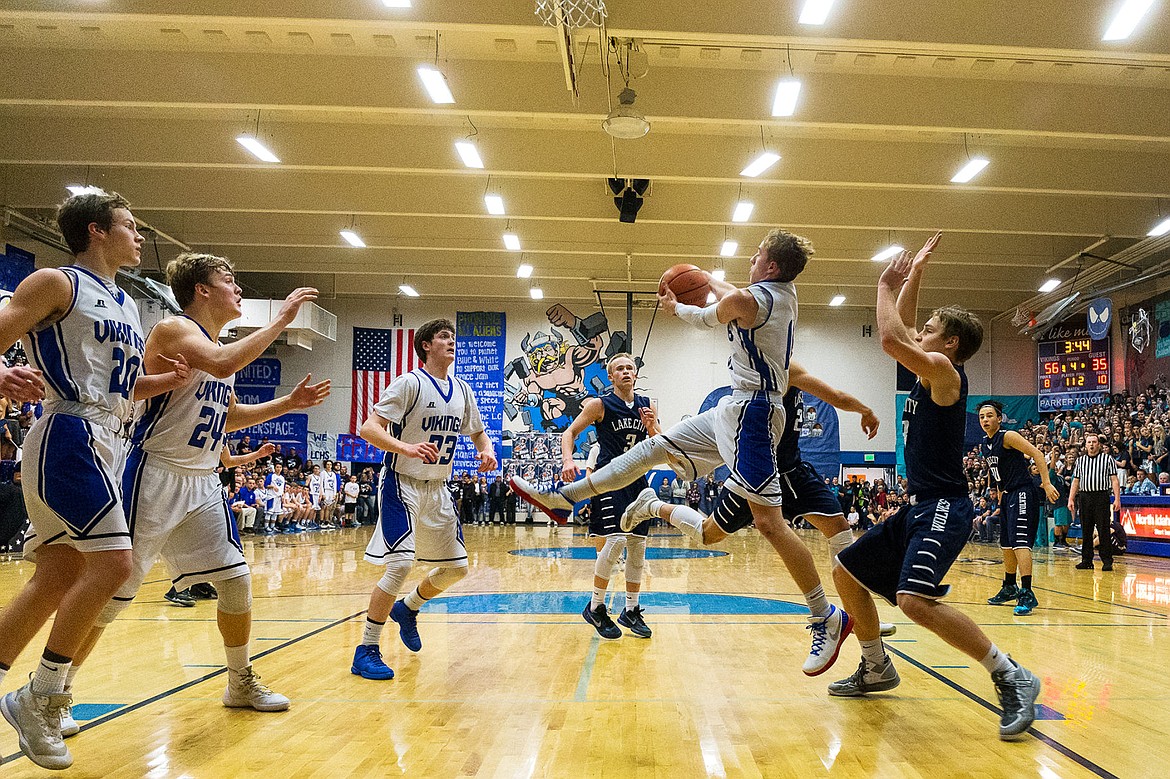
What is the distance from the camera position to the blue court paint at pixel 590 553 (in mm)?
12994

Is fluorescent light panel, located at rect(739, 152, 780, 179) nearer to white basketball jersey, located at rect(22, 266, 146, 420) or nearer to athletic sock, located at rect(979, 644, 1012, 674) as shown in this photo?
athletic sock, located at rect(979, 644, 1012, 674)

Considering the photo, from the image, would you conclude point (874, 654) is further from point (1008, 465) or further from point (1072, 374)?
point (1072, 374)

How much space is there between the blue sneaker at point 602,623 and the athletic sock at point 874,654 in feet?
6.48

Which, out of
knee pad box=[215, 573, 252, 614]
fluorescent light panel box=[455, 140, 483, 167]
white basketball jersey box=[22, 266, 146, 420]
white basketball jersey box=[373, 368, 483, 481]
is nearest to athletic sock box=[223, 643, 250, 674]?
knee pad box=[215, 573, 252, 614]

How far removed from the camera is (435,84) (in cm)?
1122

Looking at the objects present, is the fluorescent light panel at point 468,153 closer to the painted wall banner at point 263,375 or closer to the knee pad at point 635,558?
the knee pad at point 635,558

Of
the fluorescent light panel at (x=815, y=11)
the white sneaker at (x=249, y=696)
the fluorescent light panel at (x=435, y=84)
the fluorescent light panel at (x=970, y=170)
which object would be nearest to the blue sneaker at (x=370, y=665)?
the white sneaker at (x=249, y=696)

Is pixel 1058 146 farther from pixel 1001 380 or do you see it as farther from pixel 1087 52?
pixel 1001 380

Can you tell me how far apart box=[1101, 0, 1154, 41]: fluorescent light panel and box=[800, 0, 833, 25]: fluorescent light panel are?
3.43m

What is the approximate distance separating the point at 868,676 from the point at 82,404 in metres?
3.62

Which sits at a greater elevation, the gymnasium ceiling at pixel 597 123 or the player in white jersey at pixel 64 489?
the gymnasium ceiling at pixel 597 123

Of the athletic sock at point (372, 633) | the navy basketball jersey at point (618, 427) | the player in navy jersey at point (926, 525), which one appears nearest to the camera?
the player in navy jersey at point (926, 525)

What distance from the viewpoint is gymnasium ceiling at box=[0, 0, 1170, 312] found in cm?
1034

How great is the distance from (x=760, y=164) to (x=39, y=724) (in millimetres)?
13141
